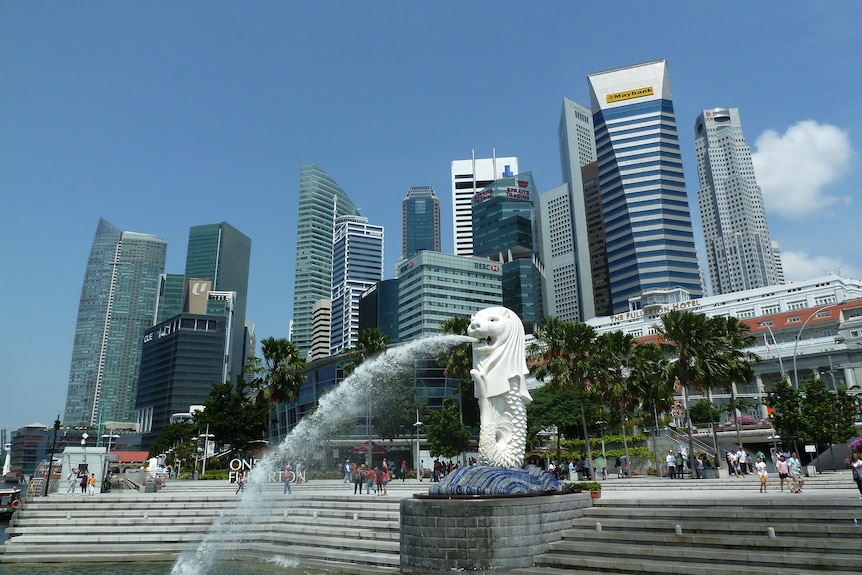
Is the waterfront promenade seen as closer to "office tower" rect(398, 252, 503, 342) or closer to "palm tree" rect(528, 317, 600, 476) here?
"palm tree" rect(528, 317, 600, 476)

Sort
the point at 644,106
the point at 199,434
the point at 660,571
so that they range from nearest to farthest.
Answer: the point at 660,571, the point at 199,434, the point at 644,106

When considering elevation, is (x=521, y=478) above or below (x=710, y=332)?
below

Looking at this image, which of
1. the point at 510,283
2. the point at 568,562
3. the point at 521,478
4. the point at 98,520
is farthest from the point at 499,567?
the point at 510,283

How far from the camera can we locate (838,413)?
3572cm

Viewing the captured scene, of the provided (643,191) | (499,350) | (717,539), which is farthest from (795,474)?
(643,191)

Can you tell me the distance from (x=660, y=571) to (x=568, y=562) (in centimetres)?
205

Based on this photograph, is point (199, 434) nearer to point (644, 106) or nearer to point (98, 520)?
point (98, 520)

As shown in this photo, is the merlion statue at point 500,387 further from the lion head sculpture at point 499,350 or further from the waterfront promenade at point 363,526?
the waterfront promenade at point 363,526

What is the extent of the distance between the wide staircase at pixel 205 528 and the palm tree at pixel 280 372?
24.2 metres

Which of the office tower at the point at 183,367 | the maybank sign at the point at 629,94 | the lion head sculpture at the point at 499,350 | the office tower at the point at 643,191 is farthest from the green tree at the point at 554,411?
the office tower at the point at 183,367

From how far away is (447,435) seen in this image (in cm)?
4838

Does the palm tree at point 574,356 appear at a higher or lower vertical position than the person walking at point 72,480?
higher

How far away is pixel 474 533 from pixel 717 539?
Answer: 533cm

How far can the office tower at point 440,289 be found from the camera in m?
152
